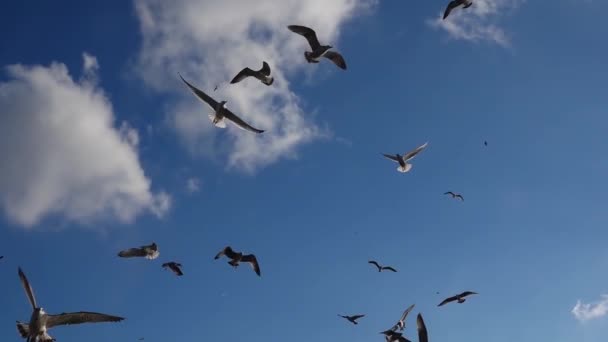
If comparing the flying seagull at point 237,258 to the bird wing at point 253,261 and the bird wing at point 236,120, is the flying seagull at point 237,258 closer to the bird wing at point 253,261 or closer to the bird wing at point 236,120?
the bird wing at point 253,261

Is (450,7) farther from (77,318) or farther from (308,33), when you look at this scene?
(77,318)

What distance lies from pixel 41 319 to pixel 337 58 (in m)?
11.8

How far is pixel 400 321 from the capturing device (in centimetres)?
1992

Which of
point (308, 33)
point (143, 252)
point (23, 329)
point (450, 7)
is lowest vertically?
point (23, 329)

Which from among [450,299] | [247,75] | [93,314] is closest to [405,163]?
[450,299]

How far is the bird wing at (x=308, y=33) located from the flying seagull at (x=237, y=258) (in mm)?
7303

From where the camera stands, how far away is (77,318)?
1396cm

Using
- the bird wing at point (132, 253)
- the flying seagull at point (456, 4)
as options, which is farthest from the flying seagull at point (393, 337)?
the flying seagull at point (456, 4)

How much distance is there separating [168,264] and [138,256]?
3.24 ft

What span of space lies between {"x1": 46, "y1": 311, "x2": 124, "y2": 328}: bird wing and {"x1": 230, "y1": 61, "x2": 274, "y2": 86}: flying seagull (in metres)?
8.09

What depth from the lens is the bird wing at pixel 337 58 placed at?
1956 centimetres

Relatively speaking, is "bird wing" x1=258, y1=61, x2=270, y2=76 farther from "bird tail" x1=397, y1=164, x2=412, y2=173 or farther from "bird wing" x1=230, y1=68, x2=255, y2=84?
"bird tail" x1=397, y1=164, x2=412, y2=173

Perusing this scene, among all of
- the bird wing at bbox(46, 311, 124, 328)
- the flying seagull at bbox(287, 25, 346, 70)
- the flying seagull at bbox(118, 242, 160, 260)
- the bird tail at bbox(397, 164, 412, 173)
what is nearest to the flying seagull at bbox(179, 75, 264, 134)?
the flying seagull at bbox(287, 25, 346, 70)

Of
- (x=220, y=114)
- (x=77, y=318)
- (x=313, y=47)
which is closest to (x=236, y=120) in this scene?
(x=220, y=114)
